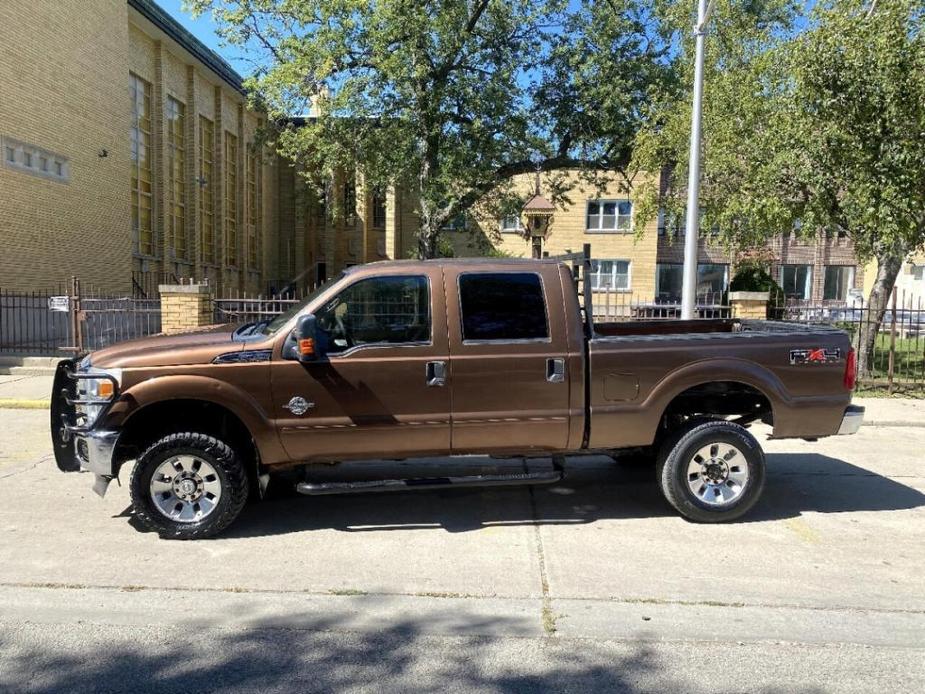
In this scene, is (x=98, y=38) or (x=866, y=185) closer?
(x=866, y=185)

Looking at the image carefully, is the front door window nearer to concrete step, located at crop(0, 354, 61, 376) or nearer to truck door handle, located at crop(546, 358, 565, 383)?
truck door handle, located at crop(546, 358, 565, 383)

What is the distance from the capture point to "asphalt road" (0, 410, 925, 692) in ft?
10.8

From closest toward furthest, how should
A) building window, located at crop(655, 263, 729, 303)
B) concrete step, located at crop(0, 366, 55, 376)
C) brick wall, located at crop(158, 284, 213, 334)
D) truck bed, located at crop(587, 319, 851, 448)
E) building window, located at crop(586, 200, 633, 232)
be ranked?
truck bed, located at crop(587, 319, 851, 448) < brick wall, located at crop(158, 284, 213, 334) < concrete step, located at crop(0, 366, 55, 376) < building window, located at crop(586, 200, 633, 232) < building window, located at crop(655, 263, 729, 303)

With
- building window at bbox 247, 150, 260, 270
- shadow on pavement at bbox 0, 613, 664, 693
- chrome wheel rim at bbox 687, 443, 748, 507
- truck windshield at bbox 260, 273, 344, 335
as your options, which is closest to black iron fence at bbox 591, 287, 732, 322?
chrome wheel rim at bbox 687, 443, 748, 507

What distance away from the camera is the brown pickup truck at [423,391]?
189 inches

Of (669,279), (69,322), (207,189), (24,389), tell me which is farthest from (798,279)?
(24,389)

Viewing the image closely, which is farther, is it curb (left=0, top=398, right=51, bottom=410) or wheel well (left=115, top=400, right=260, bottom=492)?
curb (left=0, top=398, right=51, bottom=410)

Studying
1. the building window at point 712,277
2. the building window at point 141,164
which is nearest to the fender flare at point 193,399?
the building window at point 141,164

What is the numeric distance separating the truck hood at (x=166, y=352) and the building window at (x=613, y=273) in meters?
31.6

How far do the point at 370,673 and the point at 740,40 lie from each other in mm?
17449

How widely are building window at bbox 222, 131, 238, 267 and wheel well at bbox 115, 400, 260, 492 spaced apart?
89.7 feet

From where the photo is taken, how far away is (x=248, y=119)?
33.2 m

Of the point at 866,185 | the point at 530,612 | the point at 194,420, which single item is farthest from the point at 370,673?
the point at 866,185

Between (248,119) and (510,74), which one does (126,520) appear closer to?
(510,74)
